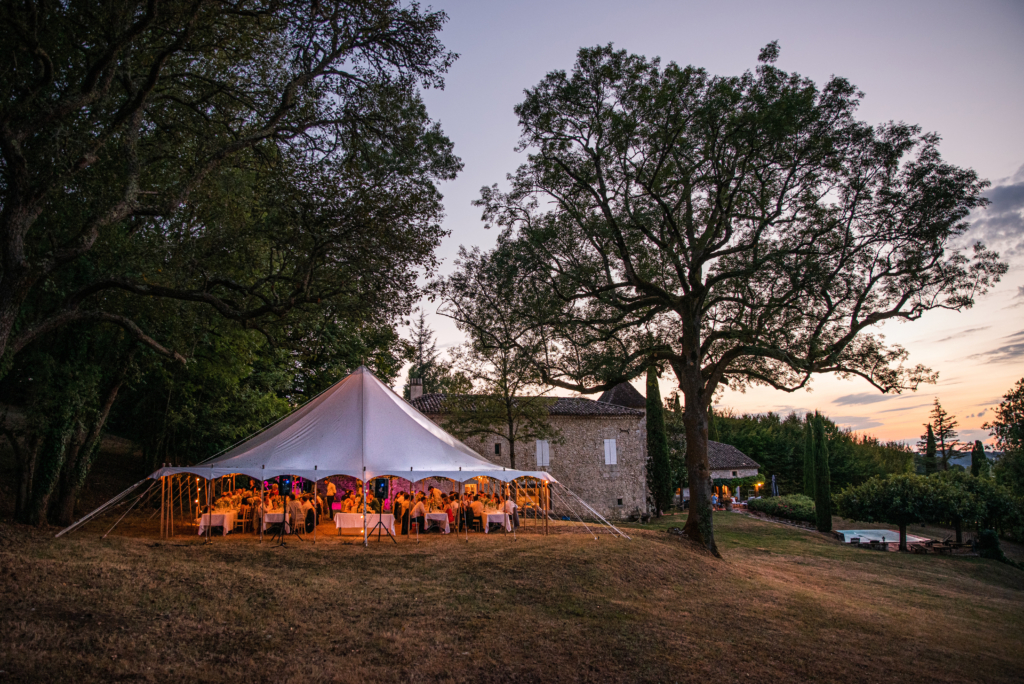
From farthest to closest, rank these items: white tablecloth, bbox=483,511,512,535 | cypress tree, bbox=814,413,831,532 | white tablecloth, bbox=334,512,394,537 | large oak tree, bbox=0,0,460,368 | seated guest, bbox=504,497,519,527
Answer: cypress tree, bbox=814,413,831,532
seated guest, bbox=504,497,519,527
white tablecloth, bbox=483,511,512,535
white tablecloth, bbox=334,512,394,537
large oak tree, bbox=0,0,460,368

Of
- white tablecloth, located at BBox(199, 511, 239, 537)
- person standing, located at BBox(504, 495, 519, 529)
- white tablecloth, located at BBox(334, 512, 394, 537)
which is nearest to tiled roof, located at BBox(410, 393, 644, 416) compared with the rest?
person standing, located at BBox(504, 495, 519, 529)

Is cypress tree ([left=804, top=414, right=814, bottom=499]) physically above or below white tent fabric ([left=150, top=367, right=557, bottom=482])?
below

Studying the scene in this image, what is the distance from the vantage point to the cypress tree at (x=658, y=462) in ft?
90.7

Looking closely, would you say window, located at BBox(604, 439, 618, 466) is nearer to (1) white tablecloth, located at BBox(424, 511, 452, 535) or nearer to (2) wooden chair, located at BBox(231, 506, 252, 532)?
(1) white tablecloth, located at BBox(424, 511, 452, 535)

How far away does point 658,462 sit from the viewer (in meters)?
28.0

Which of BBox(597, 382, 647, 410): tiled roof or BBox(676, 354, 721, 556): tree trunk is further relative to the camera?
BBox(597, 382, 647, 410): tiled roof

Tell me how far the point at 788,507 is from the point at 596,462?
11.7m

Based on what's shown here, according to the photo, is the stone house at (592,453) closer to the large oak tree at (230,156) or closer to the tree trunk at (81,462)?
the tree trunk at (81,462)

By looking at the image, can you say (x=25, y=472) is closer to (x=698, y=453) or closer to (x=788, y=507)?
(x=698, y=453)

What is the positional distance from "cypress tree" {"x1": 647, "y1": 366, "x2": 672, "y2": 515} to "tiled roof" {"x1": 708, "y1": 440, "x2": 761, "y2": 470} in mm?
9329

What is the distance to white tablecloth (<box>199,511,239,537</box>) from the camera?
10.7m

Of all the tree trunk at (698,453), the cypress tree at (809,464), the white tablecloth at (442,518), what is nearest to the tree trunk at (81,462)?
the white tablecloth at (442,518)

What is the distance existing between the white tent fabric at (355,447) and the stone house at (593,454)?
9.86 meters

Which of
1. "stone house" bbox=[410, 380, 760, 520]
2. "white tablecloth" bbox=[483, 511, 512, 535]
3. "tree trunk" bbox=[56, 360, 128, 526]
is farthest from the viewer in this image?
"stone house" bbox=[410, 380, 760, 520]
